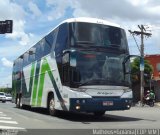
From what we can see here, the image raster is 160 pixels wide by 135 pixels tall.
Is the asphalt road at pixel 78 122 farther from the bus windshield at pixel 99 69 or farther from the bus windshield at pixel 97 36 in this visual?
the bus windshield at pixel 97 36

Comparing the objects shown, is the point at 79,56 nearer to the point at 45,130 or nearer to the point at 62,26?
the point at 62,26

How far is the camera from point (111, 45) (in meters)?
19.2

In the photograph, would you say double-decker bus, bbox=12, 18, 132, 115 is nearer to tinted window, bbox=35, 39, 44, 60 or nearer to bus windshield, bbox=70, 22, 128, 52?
bus windshield, bbox=70, 22, 128, 52

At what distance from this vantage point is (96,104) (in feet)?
60.5

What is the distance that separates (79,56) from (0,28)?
7198 millimetres

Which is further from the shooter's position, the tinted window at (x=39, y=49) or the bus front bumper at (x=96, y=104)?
the tinted window at (x=39, y=49)

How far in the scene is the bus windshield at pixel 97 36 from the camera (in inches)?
737

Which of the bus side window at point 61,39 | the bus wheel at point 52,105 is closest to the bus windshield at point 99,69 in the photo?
the bus side window at point 61,39

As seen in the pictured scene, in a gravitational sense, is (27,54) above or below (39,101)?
above

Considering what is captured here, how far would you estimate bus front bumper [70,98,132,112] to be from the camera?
18250mm

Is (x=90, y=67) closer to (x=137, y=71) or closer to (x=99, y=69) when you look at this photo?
(x=99, y=69)

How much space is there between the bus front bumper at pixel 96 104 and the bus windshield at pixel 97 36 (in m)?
2.35

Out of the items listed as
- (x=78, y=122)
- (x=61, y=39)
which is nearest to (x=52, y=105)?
(x=78, y=122)

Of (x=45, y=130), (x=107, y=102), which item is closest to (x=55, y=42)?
(x=107, y=102)
